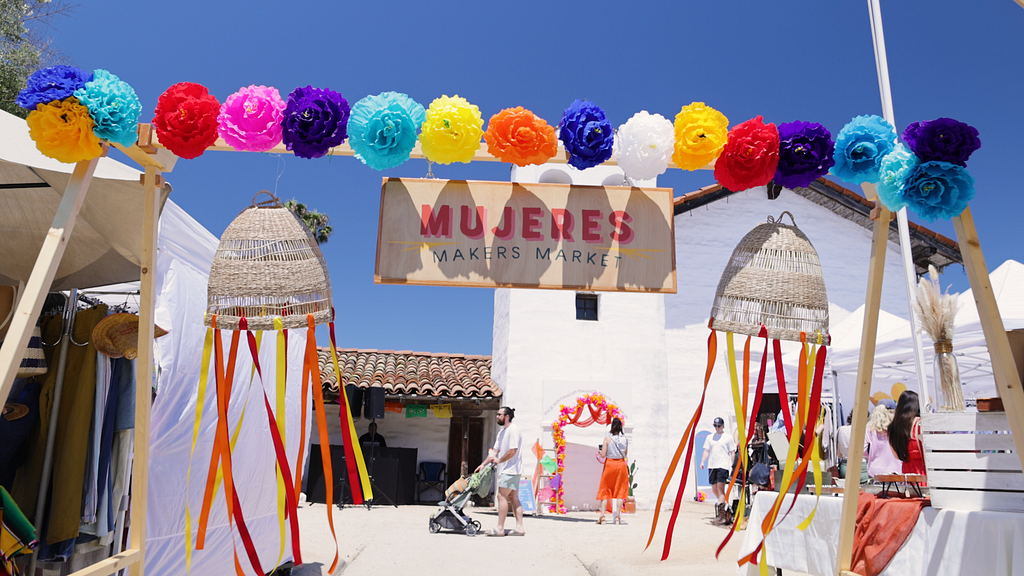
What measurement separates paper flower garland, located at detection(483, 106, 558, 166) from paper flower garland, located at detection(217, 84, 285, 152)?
0.83m

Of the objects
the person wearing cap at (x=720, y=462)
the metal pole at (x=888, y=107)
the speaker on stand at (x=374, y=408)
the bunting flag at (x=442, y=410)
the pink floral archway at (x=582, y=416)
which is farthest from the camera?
the bunting flag at (x=442, y=410)

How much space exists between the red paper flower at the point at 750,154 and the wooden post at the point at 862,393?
1.56 feet

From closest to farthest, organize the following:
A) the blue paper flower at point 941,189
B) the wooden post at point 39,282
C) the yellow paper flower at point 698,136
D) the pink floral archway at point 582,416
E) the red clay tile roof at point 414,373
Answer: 1. the wooden post at point 39,282
2. the blue paper flower at point 941,189
3. the yellow paper flower at point 698,136
4. the pink floral archway at point 582,416
5. the red clay tile roof at point 414,373

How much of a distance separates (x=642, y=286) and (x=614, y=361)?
30.2ft

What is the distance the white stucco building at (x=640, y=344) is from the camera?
37.7 ft

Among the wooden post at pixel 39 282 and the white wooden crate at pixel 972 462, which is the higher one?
the wooden post at pixel 39 282

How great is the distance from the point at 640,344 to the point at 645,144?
375 inches

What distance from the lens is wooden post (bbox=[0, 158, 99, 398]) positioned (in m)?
2.07

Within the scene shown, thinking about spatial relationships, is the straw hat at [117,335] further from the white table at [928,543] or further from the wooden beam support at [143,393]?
the white table at [928,543]

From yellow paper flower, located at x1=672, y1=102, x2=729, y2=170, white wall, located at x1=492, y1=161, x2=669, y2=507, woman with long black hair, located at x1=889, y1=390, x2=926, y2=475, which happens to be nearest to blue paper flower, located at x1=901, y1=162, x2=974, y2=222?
yellow paper flower, located at x1=672, y1=102, x2=729, y2=170

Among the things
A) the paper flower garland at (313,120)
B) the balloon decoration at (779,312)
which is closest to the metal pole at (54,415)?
the paper flower garland at (313,120)

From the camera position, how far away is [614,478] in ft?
28.0

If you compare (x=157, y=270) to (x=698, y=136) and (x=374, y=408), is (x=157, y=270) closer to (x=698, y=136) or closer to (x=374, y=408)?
(x=698, y=136)

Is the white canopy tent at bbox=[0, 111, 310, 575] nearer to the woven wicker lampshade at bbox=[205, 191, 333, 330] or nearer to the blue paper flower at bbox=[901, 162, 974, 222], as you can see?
the woven wicker lampshade at bbox=[205, 191, 333, 330]
